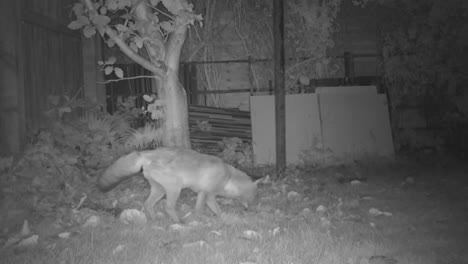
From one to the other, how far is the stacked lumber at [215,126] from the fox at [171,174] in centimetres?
381

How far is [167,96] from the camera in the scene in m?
7.32

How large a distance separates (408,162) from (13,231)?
676cm

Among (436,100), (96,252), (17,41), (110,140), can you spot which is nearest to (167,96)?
(110,140)

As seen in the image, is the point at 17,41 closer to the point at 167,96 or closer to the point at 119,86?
the point at 167,96

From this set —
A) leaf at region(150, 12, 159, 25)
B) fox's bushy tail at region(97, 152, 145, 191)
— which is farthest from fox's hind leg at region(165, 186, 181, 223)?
leaf at region(150, 12, 159, 25)

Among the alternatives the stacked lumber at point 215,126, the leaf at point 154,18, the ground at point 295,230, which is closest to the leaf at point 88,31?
the leaf at point 154,18

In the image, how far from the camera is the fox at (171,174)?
5512 millimetres

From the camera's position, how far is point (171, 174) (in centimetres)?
550

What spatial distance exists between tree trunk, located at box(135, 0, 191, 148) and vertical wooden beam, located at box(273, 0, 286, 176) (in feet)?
4.68

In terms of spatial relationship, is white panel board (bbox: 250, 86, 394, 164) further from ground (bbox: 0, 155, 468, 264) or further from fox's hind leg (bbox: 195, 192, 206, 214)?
fox's hind leg (bbox: 195, 192, 206, 214)

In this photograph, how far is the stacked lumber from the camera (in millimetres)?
9773

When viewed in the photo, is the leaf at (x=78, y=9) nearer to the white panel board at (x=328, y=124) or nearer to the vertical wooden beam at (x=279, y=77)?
the vertical wooden beam at (x=279, y=77)

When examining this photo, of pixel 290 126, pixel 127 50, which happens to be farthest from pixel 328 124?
pixel 127 50

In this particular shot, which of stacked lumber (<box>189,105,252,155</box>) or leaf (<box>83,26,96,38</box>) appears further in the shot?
stacked lumber (<box>189,105,252,155</box>)
